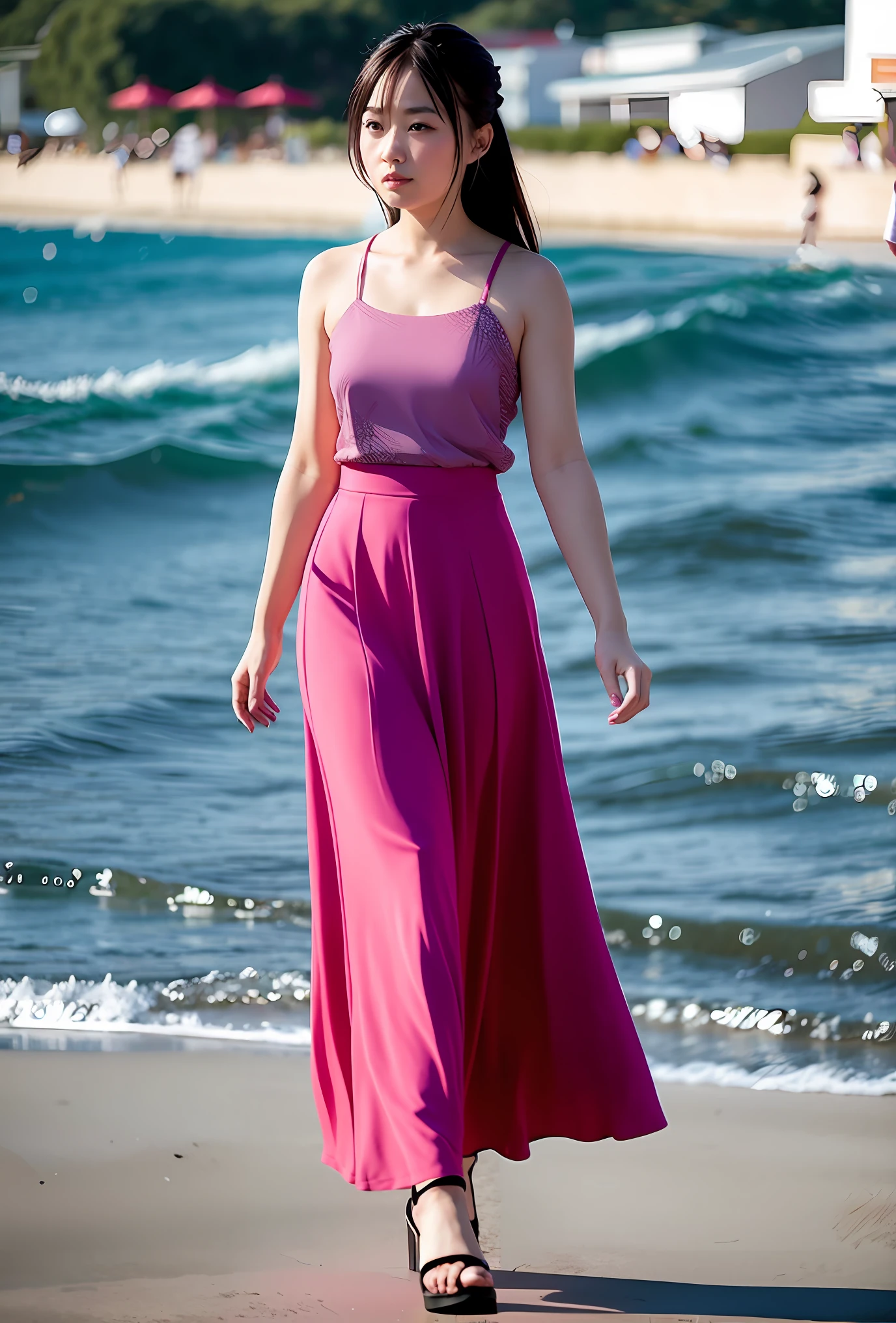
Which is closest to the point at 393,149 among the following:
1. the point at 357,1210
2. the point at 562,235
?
the point at 357,1210

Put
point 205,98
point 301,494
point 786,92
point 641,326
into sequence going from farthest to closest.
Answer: point 641,326 < point 205,98 < point 786,92 < point 301,494

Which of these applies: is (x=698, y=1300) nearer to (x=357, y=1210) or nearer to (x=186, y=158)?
(x=357, y=1210)

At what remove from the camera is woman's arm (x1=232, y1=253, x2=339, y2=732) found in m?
2.22

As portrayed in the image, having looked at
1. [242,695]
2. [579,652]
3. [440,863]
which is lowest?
[579,652]

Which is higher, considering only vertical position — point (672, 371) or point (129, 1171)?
point (129, 1171)

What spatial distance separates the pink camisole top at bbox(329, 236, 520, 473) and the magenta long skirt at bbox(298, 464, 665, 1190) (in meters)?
0.04

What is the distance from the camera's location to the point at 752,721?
22.2ft

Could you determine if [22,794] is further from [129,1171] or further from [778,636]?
[778,636]

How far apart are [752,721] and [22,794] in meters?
3.01

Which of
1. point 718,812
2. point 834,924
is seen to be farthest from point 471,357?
point 718,812

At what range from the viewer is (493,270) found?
2.16 m

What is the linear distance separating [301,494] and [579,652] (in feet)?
18.5

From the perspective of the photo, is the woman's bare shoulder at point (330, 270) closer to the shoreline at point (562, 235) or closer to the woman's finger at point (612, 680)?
the woman's finger at point (612, 680)

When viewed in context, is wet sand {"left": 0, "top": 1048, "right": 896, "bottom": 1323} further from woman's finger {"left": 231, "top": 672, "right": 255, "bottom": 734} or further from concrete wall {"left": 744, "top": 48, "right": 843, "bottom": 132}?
concrete wall {"left": 744, "top": 48, "right": 843, "bottom": 132}
